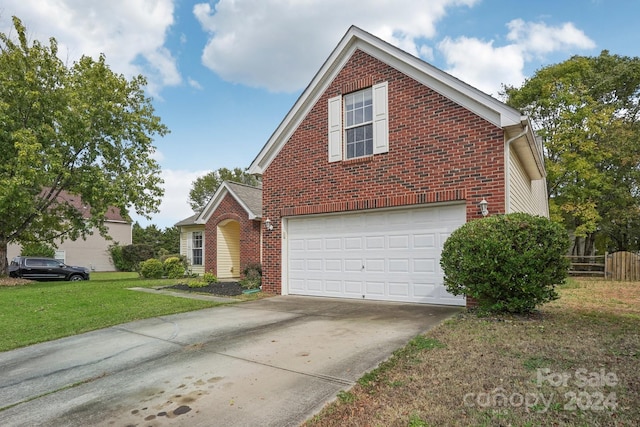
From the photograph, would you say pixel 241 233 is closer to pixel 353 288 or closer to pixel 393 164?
pixel 353 288

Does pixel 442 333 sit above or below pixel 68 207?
below

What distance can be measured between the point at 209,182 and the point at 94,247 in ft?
59.0

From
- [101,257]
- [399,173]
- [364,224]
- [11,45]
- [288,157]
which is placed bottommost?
[101,257]

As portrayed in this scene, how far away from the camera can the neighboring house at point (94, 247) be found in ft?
95.0

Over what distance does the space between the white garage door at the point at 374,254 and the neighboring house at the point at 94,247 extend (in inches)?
892

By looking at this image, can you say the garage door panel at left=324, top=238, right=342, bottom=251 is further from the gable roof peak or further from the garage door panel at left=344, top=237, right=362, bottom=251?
the gable roof peak

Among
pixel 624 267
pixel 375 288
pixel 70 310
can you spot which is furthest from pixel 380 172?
pixel 624 267

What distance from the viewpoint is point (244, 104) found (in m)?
15.8

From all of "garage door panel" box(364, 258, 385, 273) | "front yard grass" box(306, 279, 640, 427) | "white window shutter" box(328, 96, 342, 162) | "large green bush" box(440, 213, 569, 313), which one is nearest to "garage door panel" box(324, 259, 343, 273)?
"garage door panel" box(364, 258, 385, 273)

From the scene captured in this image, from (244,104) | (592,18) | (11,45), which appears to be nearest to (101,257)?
(11,45)

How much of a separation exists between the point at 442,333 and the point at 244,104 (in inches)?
522

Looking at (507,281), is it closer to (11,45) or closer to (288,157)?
(288,157)

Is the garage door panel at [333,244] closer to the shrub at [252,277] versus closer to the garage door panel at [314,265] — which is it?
the garage door panel at [314,265]

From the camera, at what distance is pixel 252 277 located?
13344mm
